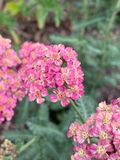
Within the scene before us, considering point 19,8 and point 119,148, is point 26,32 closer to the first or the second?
point 19,8

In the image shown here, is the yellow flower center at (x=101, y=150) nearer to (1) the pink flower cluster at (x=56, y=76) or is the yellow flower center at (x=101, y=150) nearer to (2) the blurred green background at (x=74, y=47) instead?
(1) the pink flower cluster at (x=56, y=76)

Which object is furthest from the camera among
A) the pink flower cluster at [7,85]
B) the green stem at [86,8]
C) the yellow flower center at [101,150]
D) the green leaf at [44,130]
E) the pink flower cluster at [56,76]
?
the green stem at [86,8]

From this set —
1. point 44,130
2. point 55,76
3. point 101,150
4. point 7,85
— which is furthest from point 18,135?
point 101,150

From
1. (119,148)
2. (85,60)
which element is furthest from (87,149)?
(85,60)

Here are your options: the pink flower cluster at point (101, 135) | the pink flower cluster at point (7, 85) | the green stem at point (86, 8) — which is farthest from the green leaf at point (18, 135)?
the green stem at point (86, 8)

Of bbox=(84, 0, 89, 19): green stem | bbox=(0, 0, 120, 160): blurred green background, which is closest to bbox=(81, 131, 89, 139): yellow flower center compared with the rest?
bbox=(0, 0, 120, 160): blurred green background

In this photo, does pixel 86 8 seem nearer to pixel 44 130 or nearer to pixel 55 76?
pixel 44 130
